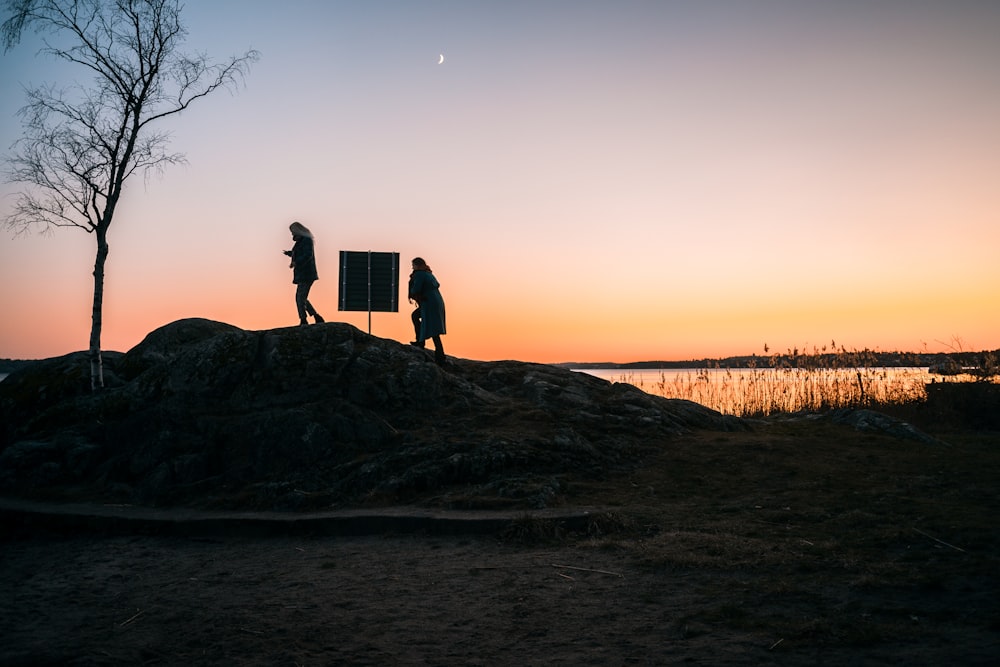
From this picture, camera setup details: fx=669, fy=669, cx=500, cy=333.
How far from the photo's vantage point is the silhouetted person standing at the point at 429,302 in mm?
12305

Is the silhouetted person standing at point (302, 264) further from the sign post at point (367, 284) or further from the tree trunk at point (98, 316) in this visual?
the tree trunk at point (98, 316)

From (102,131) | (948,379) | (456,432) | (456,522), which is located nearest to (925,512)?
(456,522)

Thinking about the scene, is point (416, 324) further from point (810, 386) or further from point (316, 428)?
point (810, 386)

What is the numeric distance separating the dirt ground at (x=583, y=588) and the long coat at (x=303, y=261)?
6.49 metres

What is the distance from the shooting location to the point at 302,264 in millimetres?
13156

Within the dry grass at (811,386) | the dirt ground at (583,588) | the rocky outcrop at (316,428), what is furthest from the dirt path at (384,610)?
the dry grass at (811,386)

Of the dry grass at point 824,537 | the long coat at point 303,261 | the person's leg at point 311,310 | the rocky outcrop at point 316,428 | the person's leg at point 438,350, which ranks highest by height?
the long coat at point 303,261

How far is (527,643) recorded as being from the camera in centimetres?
414

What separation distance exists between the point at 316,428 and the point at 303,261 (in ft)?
15.3

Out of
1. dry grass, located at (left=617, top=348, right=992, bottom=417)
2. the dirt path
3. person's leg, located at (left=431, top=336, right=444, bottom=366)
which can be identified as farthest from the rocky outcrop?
dry grass, located at (left=617, top=348, right=992, bottom=417)

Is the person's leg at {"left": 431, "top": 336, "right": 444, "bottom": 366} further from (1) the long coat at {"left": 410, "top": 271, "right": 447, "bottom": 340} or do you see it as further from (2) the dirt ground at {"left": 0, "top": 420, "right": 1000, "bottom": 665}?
(2) the dirt ground at {"left": 0, "top": 420, "right": 1000, "bottom": 665}

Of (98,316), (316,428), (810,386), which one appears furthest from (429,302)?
(810,386)

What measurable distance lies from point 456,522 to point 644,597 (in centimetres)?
268

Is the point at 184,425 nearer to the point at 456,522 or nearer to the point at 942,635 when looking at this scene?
the point at 456,522
